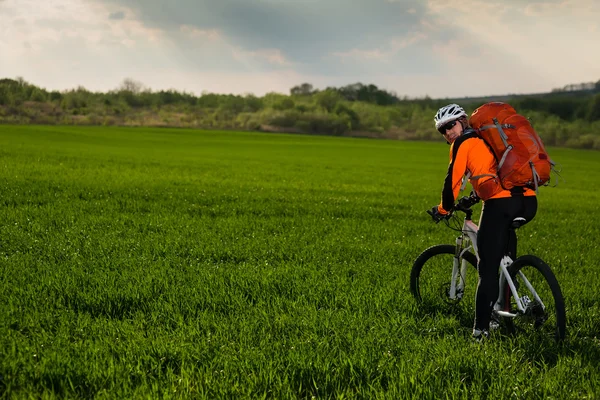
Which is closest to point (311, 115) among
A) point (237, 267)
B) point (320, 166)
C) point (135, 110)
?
point (135, 110)

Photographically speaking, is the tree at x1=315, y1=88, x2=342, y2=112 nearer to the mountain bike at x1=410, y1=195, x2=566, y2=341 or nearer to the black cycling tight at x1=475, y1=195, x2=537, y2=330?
the mountain bike at x1=410, y1=195, x2=566, y2=341

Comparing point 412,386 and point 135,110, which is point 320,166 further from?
point 135,110

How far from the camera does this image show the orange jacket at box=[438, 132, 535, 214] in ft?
17.5

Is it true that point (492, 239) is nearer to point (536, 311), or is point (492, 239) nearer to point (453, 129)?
point (536, 311)

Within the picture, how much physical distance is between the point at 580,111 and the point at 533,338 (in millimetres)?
173896

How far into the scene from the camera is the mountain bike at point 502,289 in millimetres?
5418

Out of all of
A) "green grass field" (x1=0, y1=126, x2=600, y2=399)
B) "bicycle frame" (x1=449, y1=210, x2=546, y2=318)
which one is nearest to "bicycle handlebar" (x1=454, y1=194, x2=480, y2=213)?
"bicycle frame" (x1=449, y1=210, x2=546, y2=318)

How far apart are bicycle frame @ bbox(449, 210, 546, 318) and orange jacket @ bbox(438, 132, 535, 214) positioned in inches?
28.2

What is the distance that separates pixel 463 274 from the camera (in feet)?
21.7

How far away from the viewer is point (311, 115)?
444 ft

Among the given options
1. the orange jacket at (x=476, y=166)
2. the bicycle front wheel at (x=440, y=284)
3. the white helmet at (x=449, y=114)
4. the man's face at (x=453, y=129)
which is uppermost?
the white helmet at (x=449, y=114)

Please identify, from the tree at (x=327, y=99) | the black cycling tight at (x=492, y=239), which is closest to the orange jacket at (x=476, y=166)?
the black cycling tight at (x=492, y=239)

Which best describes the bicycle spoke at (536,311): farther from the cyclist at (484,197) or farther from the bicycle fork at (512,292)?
the cyclist at (484,197)

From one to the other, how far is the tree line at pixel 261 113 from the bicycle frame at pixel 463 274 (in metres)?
102
